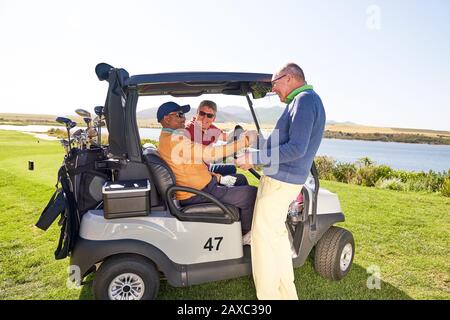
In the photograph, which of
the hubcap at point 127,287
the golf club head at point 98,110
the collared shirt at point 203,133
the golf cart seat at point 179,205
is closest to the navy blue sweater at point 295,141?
the golf cart seat at point 179,205

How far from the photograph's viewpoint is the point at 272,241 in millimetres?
2832

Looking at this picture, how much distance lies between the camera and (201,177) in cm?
309

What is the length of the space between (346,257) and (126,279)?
6.75 ft

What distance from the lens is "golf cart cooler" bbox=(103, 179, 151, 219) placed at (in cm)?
276

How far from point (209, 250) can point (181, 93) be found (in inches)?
59.0

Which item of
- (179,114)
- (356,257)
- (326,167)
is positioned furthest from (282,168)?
(326,167)

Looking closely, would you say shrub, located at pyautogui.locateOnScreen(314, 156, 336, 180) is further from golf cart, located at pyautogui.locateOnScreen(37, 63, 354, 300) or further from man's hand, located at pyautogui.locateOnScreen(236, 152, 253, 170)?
man's hand, located at pyautogui.locateOnScreen(236, 152, 253, 170)

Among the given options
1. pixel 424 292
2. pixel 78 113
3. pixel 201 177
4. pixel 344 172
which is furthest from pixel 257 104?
pixel 344 172

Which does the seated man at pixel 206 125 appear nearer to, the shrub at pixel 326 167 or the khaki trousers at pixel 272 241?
the khaki trousers at pixel 272 241

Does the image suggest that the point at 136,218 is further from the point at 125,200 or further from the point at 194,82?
the point at 194,82

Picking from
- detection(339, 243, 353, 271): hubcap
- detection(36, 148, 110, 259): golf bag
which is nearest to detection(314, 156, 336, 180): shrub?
detection(339, 243, 353, 271): hubcap

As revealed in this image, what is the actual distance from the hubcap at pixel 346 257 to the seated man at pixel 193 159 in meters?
1.03

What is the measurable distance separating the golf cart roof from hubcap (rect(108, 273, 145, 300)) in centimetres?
143
